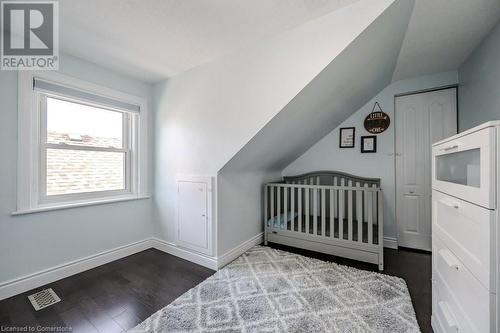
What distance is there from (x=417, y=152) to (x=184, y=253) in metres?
3.16

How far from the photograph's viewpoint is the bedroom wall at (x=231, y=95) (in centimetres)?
159

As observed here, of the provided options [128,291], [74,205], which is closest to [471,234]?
[128,291]

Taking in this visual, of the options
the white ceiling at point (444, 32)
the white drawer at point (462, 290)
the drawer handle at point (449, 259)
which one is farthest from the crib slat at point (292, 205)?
the white ceiling at point (444, 32)

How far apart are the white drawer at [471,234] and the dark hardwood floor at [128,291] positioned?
2.51 ft

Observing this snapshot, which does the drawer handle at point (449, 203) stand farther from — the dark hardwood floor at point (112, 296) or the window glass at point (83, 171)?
the window glass at point (83, 171)

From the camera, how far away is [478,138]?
856 millimetres

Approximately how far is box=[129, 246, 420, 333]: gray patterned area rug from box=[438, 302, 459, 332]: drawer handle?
31 cm

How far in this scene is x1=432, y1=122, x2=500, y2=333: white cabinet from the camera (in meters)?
0.77

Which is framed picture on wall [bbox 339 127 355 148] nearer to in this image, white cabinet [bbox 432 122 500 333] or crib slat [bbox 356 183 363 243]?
crib slat [bbox 356 183 363 243]

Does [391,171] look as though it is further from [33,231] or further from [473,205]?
[33,231]

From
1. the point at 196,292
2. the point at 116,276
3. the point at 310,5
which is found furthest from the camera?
the point at 116,276

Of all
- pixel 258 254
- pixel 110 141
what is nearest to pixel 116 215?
pixel 110 141

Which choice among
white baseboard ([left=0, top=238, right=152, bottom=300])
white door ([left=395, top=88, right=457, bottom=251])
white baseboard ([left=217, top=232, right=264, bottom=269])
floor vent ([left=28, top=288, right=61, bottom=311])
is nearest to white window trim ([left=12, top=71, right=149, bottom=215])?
white baseboard ([left=0, top=238, right=152, bottom=300])

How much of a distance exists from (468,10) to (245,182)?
240cm
